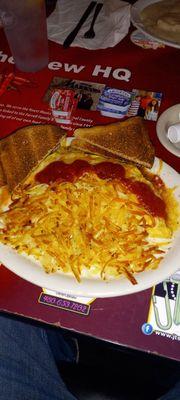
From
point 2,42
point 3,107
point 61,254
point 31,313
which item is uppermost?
point 2,42

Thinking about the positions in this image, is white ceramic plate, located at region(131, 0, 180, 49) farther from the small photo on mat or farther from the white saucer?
the white saucer

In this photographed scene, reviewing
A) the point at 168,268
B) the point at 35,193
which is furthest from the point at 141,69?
the point at 168,268

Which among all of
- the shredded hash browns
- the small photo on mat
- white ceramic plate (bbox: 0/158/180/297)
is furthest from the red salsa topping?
the small photo on mat

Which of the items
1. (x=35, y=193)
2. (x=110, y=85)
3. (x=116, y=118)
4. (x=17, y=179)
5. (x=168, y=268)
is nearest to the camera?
(x=168, y=268)

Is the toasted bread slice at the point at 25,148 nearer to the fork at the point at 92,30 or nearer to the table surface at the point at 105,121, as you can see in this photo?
the table surface at the point at 105,121

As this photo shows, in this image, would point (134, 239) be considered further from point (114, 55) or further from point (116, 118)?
point (114, 55)

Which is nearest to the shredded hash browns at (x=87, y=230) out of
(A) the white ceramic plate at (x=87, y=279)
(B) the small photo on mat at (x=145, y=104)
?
(A) the white ceramic plate at (x=87, y=279)

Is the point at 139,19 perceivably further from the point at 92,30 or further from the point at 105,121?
the point at 105,121

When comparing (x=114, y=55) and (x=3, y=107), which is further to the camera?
(x=114, y=55)
